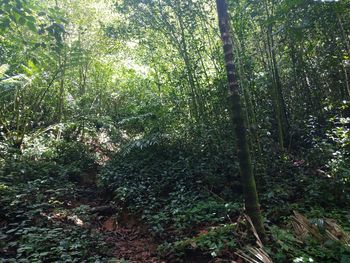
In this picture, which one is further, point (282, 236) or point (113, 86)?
point (113, 86)

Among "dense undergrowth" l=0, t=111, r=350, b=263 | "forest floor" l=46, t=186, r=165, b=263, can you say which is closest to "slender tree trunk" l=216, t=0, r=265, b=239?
"dense undergrowth" l=0, t=111, r=350, b=263

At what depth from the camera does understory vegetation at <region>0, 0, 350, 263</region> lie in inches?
128

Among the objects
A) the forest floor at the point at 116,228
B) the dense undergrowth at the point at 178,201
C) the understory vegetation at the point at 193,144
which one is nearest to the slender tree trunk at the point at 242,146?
the understory vegetation at the point at 193,144

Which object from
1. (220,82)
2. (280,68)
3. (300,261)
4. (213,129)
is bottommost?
(300,261)

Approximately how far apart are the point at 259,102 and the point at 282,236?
3851mm

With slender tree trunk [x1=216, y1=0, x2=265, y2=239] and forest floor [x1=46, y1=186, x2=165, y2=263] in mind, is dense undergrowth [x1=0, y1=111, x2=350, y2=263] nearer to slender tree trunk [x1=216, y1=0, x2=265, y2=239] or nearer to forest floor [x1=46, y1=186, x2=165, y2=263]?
forest floor [x1=46, y1=186, x2=165, y2=263]

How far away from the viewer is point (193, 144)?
635 cm

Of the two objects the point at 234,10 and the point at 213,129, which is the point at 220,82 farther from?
the point at 234,10

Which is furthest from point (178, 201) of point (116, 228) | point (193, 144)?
point (193, 144)

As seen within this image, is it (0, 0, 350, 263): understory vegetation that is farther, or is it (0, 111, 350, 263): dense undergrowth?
(0, 111, 350, 263): dense undergrowth

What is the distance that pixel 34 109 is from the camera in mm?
8570

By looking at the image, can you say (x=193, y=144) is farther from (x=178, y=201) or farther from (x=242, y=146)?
(x=242, y=146)

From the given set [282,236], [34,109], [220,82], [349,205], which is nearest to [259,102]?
[220,82]

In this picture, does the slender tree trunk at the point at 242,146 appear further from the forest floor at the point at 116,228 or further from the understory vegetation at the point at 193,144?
the forest floor at the point at 116,228
